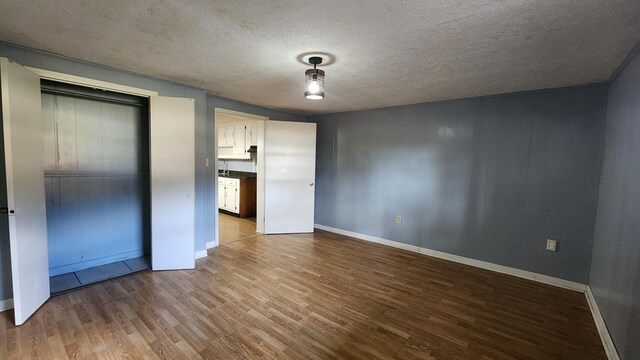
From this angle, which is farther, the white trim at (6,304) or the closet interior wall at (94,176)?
the closet interior wall at (94,176)

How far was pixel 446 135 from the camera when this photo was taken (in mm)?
3645

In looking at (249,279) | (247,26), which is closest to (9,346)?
(249,279)

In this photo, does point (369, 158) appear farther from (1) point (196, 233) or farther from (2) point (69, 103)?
(2) point (69, 103)

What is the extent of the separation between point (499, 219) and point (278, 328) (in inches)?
116

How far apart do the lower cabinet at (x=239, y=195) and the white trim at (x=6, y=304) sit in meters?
3.68

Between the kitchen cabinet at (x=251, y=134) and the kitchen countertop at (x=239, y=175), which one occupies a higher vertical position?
the kitchen cabinet at (x=251, y=134)

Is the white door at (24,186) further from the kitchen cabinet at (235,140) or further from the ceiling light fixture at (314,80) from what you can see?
the kitchen cabinet at (235,140)

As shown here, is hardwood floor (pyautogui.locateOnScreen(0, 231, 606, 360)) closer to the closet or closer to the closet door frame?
the closet

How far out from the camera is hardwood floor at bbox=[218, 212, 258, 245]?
4.36 m

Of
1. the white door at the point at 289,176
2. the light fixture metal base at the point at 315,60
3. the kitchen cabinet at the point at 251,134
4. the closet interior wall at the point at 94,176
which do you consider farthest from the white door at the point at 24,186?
the kitchen cabinet at the point at 251,134

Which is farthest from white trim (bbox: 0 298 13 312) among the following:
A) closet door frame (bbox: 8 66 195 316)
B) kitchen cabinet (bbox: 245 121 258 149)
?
kitchen cabinet (bbox: 245 121 258 149)

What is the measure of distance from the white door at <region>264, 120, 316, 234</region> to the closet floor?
6.39 ft

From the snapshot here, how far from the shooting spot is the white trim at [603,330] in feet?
6.06

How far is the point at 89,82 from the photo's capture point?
2543 millimetres
